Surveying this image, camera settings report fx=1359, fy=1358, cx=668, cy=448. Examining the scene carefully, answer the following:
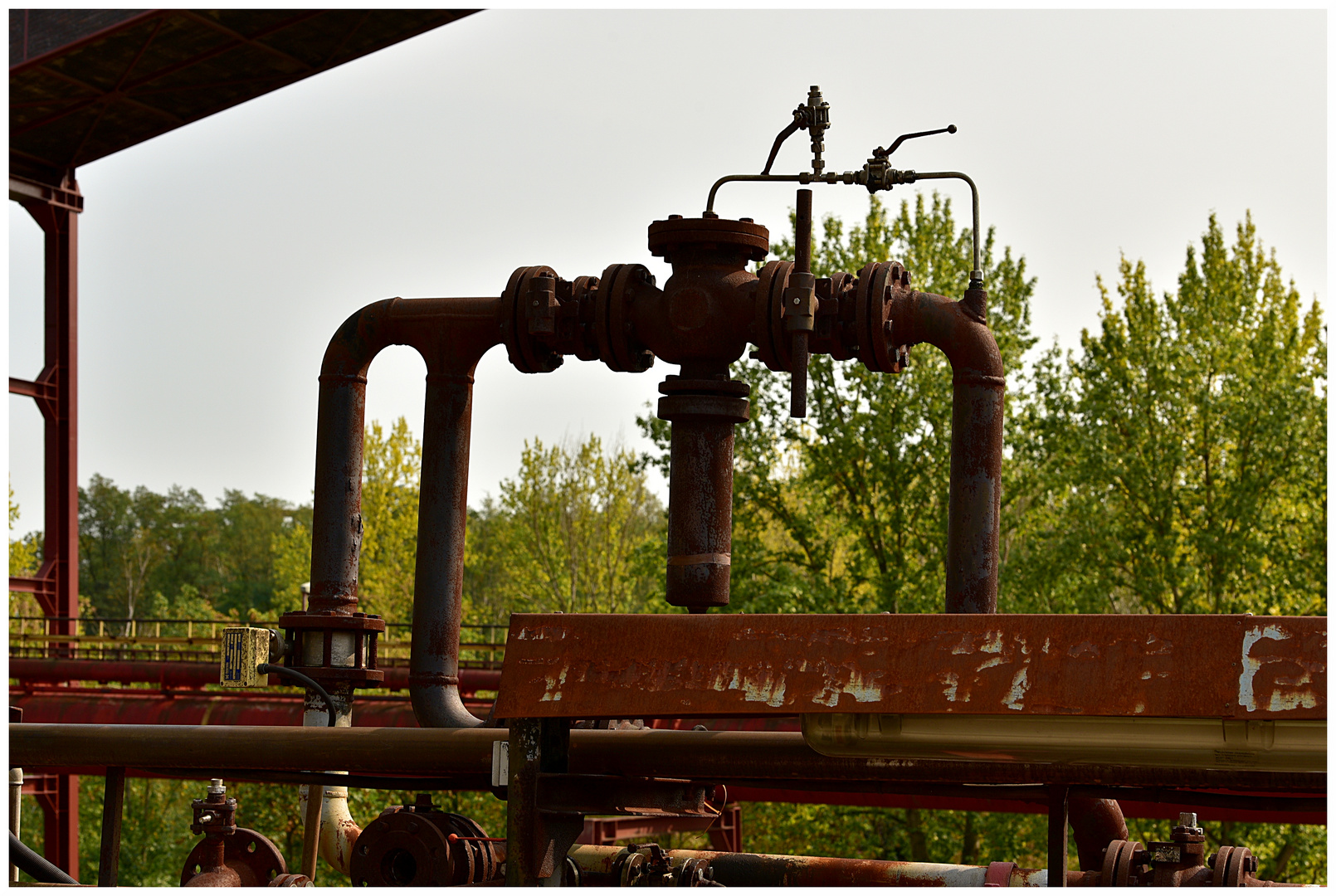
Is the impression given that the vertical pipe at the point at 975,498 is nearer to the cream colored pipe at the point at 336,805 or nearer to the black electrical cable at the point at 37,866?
the cream colored pipe at the point at 336,805

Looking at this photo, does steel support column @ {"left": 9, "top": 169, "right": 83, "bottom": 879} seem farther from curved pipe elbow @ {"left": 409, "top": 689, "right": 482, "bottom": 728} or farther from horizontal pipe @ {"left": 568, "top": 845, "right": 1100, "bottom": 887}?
horizontal pipe @ {"left": 568, "top": 845, "right": 1100, "bottom": 887}

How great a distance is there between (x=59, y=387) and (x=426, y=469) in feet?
48.6

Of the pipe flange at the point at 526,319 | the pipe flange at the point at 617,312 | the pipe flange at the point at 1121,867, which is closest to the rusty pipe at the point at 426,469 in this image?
the pipe flange at the point at 526,319

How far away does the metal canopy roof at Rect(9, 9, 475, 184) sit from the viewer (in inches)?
596

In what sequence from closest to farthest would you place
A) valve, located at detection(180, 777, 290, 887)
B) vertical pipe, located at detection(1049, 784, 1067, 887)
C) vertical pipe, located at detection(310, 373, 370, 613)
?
vertical pipe, located at detection(1049, 784, 1067, 887), valve, located at detection(180, 777, 290, 887), vertical pipe, located at detection(310, 373, 370, 613)

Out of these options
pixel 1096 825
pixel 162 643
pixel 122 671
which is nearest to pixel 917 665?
pixel 1096 825

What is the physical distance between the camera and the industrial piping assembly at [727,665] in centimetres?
337

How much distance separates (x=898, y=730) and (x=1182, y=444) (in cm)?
1751

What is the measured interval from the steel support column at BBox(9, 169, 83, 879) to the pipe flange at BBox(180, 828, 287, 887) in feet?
49.2

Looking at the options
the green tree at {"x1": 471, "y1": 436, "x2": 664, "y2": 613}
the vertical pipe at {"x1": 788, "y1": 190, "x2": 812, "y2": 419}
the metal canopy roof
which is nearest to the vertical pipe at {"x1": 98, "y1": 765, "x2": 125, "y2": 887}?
the vertical pipe at {"x1": 788, "y1": 190, "x2": 812, "y2": 419}

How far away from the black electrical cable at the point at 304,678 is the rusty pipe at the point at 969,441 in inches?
117

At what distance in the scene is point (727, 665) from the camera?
11.9 feet

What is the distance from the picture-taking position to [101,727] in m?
4.96

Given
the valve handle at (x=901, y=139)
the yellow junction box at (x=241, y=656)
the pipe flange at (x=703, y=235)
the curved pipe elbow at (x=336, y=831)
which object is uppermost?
the valve handle at (x=901, y=139)
